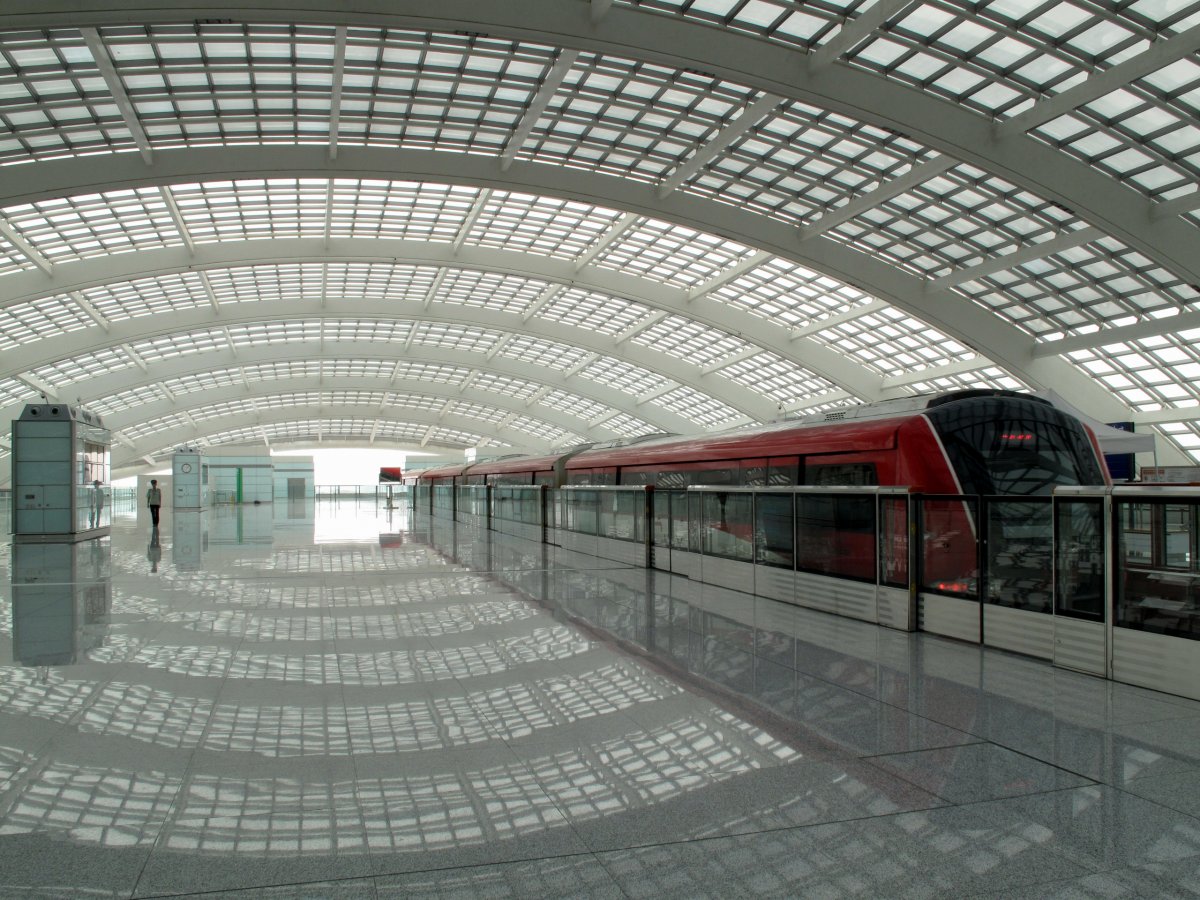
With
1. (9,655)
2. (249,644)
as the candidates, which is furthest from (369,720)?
(9,655)

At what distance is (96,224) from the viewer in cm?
3394

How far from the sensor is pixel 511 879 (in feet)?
11.9

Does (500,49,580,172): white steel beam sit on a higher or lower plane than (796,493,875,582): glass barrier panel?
higher

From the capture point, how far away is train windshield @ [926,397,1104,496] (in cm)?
1151

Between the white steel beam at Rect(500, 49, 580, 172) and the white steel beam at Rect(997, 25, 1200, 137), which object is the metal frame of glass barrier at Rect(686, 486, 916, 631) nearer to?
the white steel beam at Rect(500, 49, 580, 172)

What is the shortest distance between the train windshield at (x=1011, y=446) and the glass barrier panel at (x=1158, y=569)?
13.7 feet

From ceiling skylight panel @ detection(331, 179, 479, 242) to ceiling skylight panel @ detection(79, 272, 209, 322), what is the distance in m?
9.68

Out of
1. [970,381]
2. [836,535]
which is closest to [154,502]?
[836,535]

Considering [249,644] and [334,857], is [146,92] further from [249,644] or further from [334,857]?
[334,857]

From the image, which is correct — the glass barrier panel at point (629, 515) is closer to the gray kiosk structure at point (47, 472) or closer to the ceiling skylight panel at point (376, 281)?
the gray kiosk structure at point (47, 472)

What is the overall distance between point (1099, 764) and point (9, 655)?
28.6 ft

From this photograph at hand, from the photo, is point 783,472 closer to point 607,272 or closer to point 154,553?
point 154,553

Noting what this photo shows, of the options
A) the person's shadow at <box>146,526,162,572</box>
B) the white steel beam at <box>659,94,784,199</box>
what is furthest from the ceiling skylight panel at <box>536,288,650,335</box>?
the person's shadow at <box>146,526,162,572</box>

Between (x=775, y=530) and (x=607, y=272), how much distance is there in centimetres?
3108
